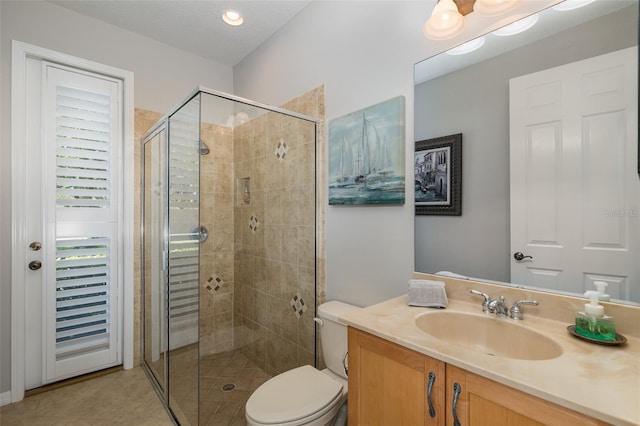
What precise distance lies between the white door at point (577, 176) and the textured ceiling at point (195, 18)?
5.67 feet

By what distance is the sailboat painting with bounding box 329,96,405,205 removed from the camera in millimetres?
1490

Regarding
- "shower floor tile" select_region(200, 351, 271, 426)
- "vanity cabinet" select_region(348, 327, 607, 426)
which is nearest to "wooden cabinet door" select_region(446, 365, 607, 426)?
"vanity cabinet" select_region(348, 327, 607, 426)

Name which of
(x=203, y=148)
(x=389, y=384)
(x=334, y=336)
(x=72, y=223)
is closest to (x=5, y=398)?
(x=72, y=223)

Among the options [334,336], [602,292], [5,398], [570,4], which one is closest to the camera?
[602,292]

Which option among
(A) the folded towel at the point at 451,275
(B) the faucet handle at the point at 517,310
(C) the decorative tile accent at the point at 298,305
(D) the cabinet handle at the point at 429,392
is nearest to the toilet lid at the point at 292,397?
(C) the decorative tile accent at the point at 298,305

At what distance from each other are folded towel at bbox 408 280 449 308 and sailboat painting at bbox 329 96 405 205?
426 mm

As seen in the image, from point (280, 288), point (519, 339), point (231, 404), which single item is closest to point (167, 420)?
point (231, 404)

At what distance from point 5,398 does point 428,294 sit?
275 cm

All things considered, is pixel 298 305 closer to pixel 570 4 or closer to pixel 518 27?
pixel 518 27

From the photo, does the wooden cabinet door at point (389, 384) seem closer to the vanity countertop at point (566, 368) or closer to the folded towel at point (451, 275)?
the vanity countertop at point (566, 368)

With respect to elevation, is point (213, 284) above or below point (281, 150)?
below

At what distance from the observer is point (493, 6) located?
3.68 ft

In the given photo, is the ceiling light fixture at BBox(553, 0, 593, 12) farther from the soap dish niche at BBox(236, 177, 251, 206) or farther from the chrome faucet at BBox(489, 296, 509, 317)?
the soap dish niche at BBox(236, 177, 251, 206)

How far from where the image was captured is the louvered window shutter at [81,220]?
2111mm
